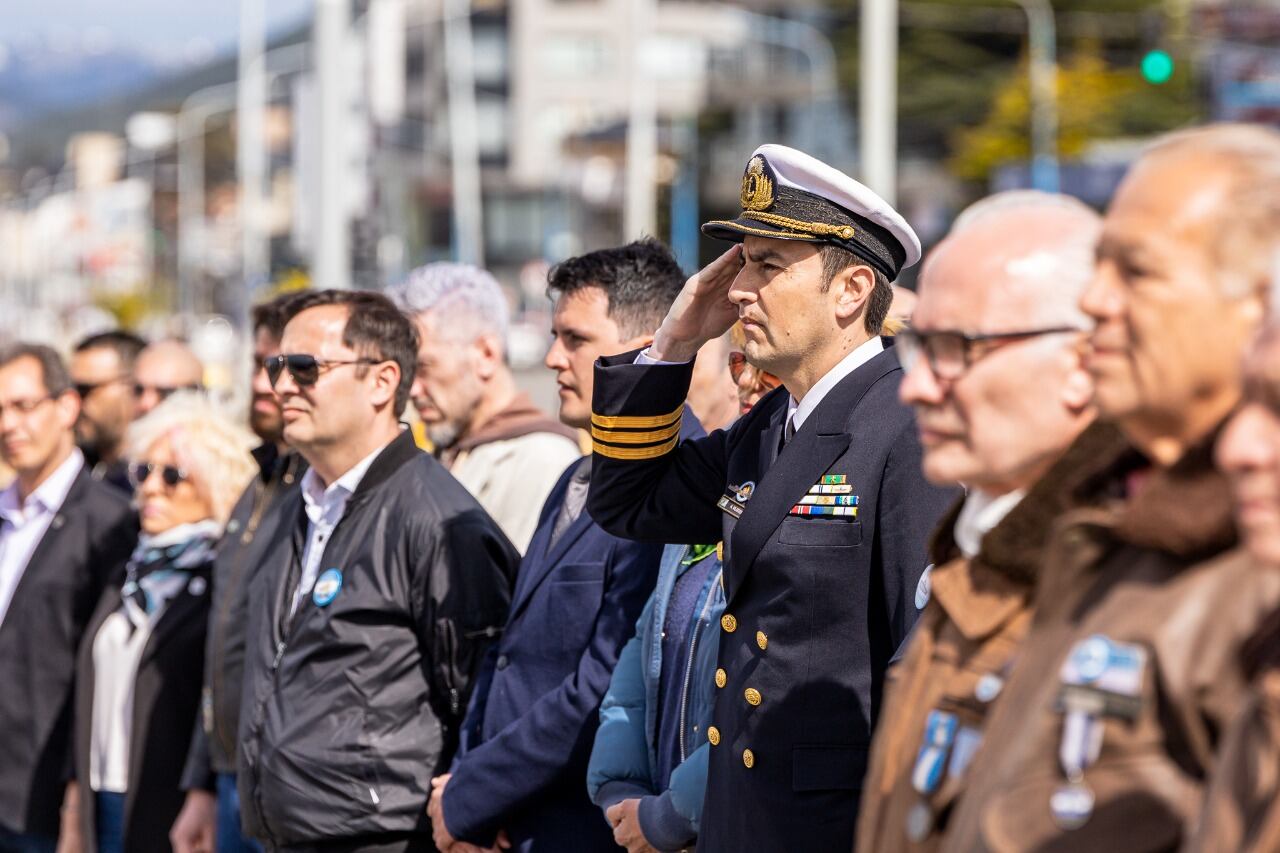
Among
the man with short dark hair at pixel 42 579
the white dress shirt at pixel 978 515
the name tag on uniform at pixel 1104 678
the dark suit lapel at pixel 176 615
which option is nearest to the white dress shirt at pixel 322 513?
the dark suit lapel at pixel 176 615

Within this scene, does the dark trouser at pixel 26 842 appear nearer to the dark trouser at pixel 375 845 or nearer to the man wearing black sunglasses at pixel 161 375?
the man wearing black sunglasses at pixel 161 375

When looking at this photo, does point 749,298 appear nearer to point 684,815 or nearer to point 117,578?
point 684,815

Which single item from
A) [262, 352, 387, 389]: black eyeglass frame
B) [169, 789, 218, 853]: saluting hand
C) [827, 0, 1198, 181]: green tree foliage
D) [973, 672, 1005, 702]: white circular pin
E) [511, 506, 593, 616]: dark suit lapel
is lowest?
[169, 789, 218, 853]: saluting hand

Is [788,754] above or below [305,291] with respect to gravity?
below

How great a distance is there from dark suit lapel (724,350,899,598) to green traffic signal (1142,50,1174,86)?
1512 cm

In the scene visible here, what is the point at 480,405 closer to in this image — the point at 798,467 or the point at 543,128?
the point at 798,467

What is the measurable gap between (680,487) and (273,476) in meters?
2.74

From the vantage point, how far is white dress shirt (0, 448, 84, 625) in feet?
25.6

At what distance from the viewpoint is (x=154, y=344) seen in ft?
32.1

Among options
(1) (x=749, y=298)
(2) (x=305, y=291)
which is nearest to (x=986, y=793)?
(1) (x=749, y=298)

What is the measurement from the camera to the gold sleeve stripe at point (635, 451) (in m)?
4.54

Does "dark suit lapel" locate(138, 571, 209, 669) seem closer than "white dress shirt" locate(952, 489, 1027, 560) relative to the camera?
No

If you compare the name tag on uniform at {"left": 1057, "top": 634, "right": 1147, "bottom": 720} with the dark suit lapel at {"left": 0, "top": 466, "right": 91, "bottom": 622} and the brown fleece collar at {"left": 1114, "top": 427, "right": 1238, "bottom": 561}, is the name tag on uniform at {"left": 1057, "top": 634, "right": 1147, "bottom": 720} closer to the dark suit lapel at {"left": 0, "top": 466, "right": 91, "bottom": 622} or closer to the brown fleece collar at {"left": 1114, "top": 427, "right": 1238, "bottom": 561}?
the brown fleece collar at {"left": 1114, "top": 427, "right": 1238, "bottom": 561}

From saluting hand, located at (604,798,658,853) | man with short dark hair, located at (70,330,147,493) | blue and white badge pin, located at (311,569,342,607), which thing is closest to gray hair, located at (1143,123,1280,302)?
saluting hand, located at (604,798,658,853)
